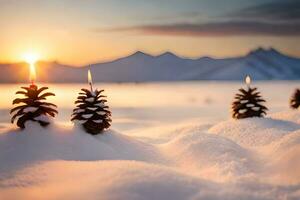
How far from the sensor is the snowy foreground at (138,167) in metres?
7.38

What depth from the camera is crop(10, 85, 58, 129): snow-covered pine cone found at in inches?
444

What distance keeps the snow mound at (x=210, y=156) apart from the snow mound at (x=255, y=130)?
306 cm

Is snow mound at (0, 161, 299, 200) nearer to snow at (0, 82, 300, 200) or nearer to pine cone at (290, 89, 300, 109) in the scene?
snow at (0, 82, 300, 200)

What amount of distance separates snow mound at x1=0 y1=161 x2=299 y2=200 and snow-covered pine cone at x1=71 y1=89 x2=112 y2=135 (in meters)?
3.89

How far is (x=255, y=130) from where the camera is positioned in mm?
17047

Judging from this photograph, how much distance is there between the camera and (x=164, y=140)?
18672mm

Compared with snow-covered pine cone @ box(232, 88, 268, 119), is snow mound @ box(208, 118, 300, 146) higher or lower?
lower

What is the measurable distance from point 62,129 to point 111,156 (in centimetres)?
181

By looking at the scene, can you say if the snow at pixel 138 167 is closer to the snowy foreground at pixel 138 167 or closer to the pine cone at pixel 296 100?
the snowy foreground at pixel 138 167

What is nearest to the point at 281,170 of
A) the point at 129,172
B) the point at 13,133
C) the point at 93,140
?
A: the point at 129,172

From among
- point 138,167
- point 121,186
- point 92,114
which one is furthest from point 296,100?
point 121,186

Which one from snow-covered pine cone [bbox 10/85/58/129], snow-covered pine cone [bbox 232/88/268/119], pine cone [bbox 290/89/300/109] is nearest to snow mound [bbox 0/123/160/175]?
snow-covered pine cone [bbox 10/85/58/129]

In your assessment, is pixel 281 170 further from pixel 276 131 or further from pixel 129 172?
pixel 276 131

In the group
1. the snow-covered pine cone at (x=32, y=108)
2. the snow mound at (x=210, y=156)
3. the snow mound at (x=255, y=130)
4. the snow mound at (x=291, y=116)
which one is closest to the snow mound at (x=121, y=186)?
the snow mound at (x=210, y=156)
